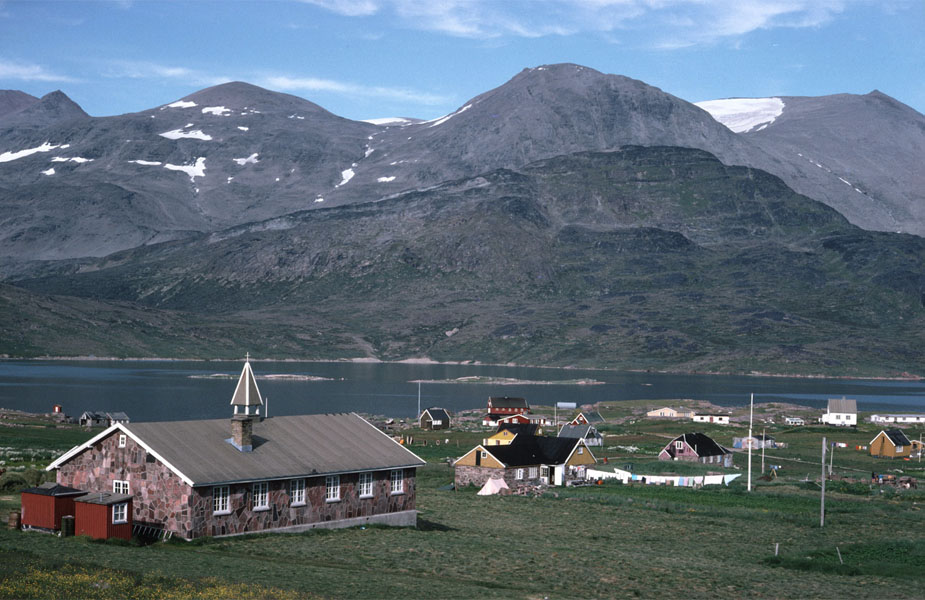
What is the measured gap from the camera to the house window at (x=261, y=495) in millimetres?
45281

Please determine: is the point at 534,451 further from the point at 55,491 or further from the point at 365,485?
the point at 55,491

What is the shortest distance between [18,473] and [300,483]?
1926cm

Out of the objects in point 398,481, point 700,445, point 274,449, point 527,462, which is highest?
point 274,449

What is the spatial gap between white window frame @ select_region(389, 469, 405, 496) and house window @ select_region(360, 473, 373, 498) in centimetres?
128

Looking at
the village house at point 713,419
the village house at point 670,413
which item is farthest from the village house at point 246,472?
the village house at point 670,413

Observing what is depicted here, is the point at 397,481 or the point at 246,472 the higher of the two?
the point at 246,472

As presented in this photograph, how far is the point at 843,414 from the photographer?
159 metres

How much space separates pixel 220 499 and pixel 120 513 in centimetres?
396

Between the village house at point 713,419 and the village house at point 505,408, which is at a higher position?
the village house at point 505,408

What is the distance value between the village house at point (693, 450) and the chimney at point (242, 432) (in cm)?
5611

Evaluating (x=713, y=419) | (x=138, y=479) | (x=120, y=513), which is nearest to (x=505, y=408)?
(x=713, y=419)

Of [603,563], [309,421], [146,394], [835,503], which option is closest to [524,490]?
[835,503]

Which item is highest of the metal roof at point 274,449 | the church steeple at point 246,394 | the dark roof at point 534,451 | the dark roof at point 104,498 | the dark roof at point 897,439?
the church steeple at point 246,394

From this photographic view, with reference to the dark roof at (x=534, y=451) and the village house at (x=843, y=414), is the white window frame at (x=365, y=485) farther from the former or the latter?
the village house at (x=843, y=414)
